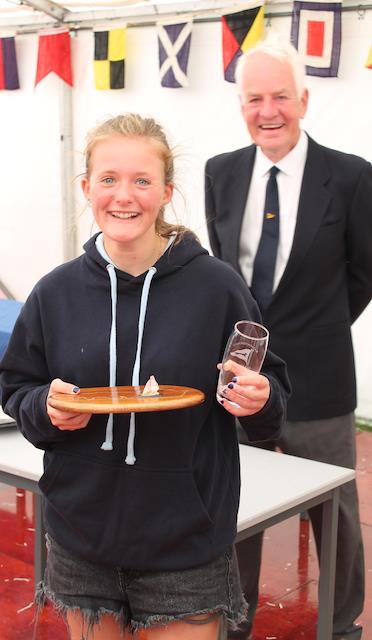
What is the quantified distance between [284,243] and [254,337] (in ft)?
3.99

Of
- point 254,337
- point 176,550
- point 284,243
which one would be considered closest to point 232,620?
point 176,550

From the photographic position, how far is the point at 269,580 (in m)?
3.72

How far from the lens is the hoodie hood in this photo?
169 cm

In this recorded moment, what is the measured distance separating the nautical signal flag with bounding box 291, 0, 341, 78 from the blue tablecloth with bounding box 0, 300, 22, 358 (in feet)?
8.22

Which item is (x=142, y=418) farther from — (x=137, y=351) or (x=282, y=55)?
(x=282, y=55)

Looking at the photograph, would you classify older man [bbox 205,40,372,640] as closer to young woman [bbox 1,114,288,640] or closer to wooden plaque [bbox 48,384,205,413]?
young woman [bbox 1,114,288,640]

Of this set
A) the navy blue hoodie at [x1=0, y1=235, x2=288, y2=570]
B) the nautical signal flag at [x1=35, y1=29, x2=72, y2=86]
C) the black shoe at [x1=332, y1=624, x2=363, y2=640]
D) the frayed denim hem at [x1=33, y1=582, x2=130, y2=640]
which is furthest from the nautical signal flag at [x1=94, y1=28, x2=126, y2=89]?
the frayed denim hem at [x1=33, y1=582, x2=130, y2=640]

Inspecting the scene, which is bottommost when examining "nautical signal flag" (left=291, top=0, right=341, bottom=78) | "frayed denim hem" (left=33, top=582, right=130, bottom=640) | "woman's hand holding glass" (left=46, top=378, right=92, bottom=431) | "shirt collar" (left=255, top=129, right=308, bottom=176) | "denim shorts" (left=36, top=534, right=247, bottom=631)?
"frayed denim hem" (left=33, top=582, right=130, bottom=640)

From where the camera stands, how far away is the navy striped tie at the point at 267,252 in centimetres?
279

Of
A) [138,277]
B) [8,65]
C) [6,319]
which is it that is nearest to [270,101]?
[138,277]

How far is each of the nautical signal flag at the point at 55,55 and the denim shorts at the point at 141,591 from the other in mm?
6019

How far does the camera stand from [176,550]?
1.68 metres

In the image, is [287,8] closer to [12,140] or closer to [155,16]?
[155,16]

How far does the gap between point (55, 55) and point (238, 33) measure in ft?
6.29
